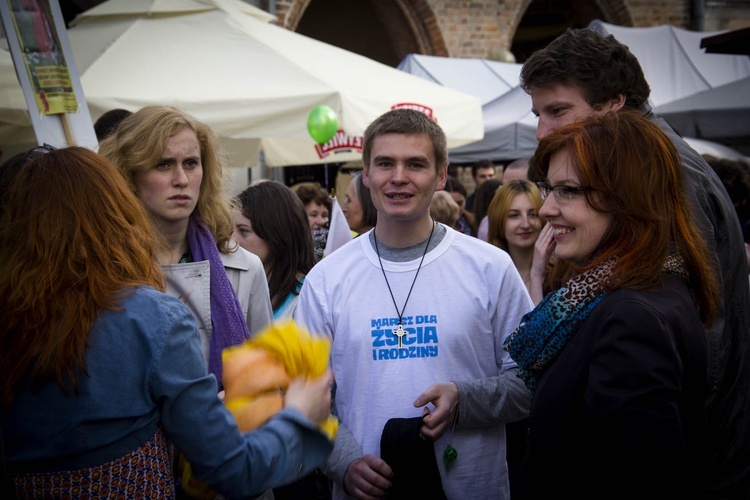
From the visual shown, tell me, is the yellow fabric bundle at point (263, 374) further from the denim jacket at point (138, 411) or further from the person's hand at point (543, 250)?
the person's hand at point (543, 250)

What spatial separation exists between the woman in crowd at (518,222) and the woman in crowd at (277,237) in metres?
1.29

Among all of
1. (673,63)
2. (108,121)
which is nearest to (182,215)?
(108,121)

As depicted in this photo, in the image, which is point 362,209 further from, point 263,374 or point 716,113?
point 716,113

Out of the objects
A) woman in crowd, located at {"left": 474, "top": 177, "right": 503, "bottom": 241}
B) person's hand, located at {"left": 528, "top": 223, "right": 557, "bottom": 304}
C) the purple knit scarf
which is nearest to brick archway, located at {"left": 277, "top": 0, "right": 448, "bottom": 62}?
woman in crowd, located at {"left": 474, "top": 177, "right": 503, "bottom": 241}

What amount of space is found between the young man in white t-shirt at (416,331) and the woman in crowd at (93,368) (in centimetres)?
76

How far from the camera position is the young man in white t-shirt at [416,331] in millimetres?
2191

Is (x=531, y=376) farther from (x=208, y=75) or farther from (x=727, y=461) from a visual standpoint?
(x=208, y=75)

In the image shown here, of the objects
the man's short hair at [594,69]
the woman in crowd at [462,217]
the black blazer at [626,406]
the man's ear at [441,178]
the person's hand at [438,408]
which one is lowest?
the woman in crowd at [462,217]

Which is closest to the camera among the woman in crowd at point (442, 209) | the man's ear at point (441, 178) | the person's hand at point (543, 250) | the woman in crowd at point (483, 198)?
the man's ear at point (441, 178)

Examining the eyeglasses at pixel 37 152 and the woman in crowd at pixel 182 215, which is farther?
the woman in crowd at pixel 182 215

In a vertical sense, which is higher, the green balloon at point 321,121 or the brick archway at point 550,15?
the brick archway at point 550,15

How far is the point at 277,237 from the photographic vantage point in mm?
3344

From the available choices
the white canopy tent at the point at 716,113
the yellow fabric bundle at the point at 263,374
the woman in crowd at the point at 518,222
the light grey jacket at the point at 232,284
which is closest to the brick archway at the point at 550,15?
the white canopy tent at the point at 716,113

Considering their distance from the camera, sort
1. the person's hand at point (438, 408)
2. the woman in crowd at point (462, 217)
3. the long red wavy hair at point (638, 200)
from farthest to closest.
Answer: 1. the woman in crowd at point (462, 217)
2. the person's hand at point (438, 408)
3. the long red wavy hair at point (638, 200)
